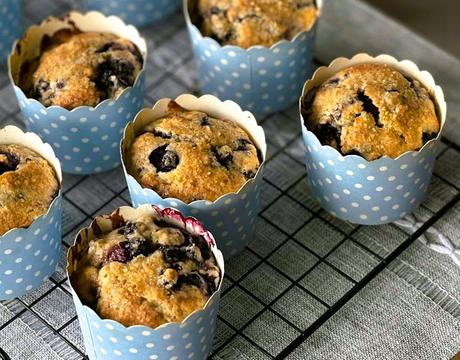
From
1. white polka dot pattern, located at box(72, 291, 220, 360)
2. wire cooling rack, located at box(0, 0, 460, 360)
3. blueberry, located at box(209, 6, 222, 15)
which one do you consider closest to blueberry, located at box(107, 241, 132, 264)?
white polka dot pattern, located at box(72, 291, 220, 360)

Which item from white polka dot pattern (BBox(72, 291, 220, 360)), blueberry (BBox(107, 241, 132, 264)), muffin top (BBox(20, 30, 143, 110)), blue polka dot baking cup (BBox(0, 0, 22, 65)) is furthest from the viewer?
blue polka dot baking cup (BBox(0, 0, 22, 65))

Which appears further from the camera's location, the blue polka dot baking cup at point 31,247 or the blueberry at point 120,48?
the blueberry at point 120,48

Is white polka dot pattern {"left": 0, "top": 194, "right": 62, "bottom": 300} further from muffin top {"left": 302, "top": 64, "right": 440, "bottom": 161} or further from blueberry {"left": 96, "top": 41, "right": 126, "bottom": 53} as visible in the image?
muffin top {"left": 302, "top": 64, "right": 440, "bottom": 161}

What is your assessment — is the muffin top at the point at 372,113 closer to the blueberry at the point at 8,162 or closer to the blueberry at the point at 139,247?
the blueberry at the point at 139,247

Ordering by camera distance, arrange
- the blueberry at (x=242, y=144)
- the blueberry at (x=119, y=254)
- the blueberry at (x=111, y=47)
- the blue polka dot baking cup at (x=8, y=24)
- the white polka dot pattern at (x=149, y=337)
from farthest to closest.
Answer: the blue polka dot baking cup at (x=8, y=24) → the blueberry at (x=111, y=47) → the blueberry at (x=242, y=144) → the blueberry at (x=119, y=254) → the white polka dot pattern at (x=149, y=337)

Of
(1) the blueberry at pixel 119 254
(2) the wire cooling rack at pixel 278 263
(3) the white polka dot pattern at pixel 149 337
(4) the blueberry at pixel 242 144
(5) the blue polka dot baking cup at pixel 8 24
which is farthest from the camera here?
(5) the blue polka dot baking cup at pixel 8 24

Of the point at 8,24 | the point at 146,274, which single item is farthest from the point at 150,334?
the point at 8,24

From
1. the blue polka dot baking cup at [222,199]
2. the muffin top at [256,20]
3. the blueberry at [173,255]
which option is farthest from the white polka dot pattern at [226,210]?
the muffin top at [256,20]

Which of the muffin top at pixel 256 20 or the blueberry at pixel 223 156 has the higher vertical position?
the muffin top at pixel 256 20
